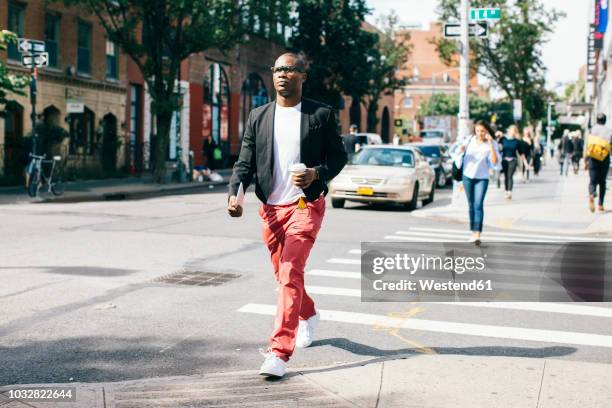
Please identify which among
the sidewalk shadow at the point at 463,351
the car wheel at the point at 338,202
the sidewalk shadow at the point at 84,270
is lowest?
the sidewalk shadow at the point at 463,351

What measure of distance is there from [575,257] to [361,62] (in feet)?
134

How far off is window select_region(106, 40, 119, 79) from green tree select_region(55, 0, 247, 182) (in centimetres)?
393

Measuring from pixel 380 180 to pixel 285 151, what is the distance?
1362 cm

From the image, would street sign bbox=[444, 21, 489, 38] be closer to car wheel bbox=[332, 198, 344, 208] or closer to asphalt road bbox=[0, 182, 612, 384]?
car wheel bbox=[332, 198, 344, 208]

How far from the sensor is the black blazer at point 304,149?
5.41 m

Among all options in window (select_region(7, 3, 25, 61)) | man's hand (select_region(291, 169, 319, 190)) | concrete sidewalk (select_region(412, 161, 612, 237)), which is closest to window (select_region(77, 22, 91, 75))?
window (select_region(7, 3, 25, 61))

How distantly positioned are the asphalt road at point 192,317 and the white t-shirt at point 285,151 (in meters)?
1.16

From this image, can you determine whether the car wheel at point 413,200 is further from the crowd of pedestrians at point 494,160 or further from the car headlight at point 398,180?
the crowd of pedestrians at point 494,160

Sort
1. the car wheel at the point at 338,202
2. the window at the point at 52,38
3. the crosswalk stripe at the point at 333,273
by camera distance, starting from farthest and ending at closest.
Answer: the window at the point at 52,38, the car wheel at the point at 338,202, the crosswalk stripe at the point at 333,273

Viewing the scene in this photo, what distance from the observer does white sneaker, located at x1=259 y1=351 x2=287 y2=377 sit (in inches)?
193

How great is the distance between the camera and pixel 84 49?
31.5 meters

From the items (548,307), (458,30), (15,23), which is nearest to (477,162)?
(548,307)

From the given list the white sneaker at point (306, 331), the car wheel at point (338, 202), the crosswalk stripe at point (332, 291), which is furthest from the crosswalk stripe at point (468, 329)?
the car wheel at point (338, 202)

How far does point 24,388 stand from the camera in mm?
4742
